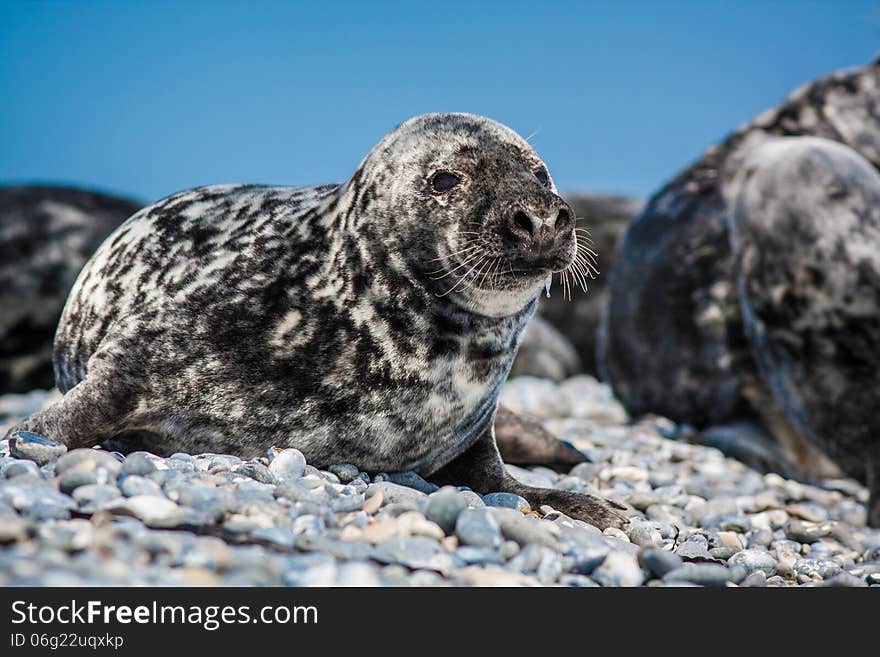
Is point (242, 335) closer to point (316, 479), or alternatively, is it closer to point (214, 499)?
point (316, 479)

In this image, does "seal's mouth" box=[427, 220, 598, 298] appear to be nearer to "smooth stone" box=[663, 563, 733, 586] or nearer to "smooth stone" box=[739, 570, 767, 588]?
"smooth stone" box=[663, 563, 733, 586]

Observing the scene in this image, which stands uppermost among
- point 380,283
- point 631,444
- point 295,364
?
point 380,283

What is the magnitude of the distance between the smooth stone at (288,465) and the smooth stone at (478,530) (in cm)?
82

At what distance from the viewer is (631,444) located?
702 centimetres

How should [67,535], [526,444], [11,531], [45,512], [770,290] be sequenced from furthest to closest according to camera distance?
[770,290] < [526,444] < [45,512] < [67,535] < [11,531]

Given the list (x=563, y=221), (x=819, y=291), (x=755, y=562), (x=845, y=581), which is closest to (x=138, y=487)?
(x=563, y=221)

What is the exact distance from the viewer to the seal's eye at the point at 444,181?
3.71m

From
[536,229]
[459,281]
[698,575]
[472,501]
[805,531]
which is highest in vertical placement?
[536,229]

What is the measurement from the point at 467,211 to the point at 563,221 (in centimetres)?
38

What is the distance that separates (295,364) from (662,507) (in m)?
2.24

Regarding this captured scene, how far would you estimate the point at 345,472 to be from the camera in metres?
3.77

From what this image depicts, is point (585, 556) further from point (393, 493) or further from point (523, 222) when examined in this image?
point (523, 222)

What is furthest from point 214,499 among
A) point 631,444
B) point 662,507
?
point 631,444

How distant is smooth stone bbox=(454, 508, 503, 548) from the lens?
113 inches
